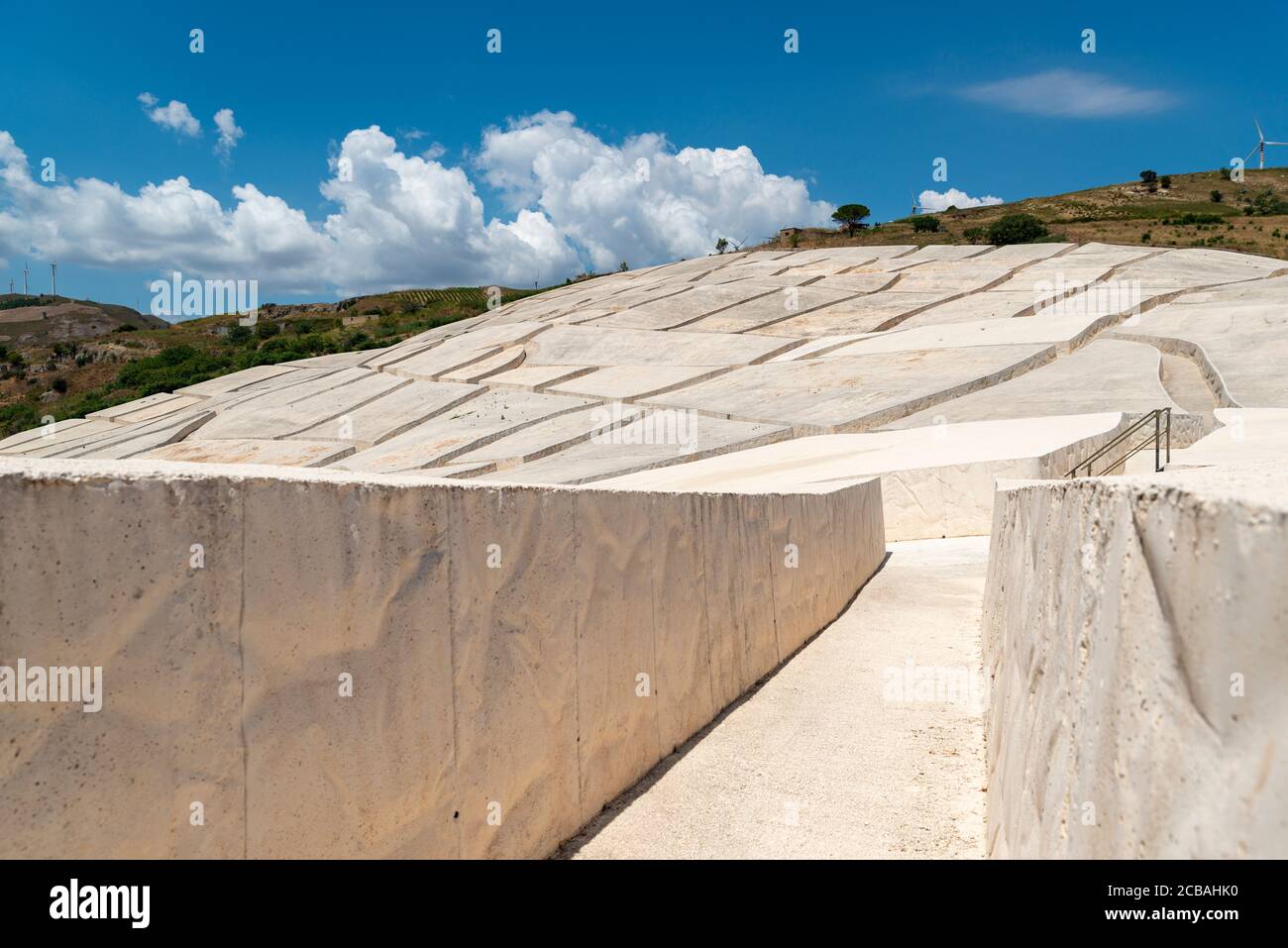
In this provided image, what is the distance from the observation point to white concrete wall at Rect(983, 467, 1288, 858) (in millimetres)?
1481

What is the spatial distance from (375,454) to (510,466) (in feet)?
16.2

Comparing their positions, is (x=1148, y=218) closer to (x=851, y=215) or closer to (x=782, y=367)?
(x=851, y=215)

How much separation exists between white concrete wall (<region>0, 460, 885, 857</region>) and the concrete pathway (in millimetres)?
276

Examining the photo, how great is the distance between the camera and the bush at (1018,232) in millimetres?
54469

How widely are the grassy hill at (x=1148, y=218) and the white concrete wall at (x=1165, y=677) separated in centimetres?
5277

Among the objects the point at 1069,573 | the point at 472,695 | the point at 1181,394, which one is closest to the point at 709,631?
the point at 472,695

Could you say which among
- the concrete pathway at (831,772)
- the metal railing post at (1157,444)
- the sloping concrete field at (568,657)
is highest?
the metal railing post at (1157,444)

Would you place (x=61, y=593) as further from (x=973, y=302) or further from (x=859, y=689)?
(x=973, y=302)
